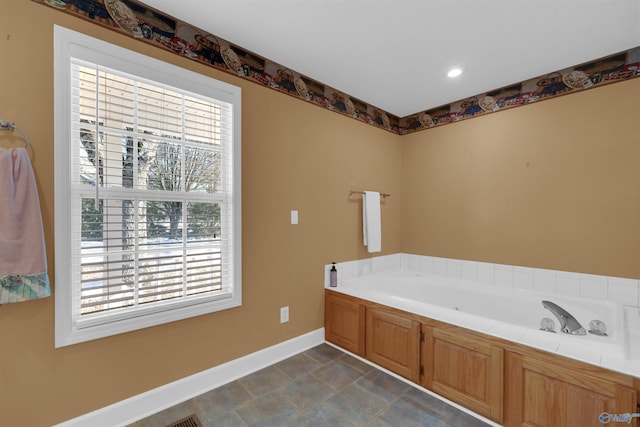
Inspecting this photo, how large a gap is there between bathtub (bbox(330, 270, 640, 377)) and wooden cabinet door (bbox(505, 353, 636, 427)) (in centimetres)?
9

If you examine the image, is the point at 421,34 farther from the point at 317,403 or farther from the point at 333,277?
the point at 317,403

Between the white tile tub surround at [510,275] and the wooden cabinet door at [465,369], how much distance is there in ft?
3.84

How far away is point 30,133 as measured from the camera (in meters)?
1.45

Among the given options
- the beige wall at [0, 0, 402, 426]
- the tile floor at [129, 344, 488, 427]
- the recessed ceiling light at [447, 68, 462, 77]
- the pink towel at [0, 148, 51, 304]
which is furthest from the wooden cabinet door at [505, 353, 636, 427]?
the pink towel at [0, 148, 51, 304]

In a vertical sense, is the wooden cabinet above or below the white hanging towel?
below

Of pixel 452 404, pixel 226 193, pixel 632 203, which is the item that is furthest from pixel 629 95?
pixel 226 193

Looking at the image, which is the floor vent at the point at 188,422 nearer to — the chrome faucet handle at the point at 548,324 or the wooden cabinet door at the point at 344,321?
the wooden cabinet door at the point at 344,321

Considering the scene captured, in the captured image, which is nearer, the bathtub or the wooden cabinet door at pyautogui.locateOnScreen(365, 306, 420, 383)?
the bathtub

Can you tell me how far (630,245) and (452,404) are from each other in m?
1.82

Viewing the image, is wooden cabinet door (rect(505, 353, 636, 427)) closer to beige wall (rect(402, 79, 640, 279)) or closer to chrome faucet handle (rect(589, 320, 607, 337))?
chrome faucet handle (rect(589, 320, 607, 337))

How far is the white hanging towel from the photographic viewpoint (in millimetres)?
3135

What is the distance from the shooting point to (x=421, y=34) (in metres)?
1.99

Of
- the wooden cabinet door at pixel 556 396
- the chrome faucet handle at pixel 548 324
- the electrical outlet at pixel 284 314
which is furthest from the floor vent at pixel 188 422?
the chrome faucet handle at pixel 548 324

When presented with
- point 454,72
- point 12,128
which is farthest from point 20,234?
point 454,72
